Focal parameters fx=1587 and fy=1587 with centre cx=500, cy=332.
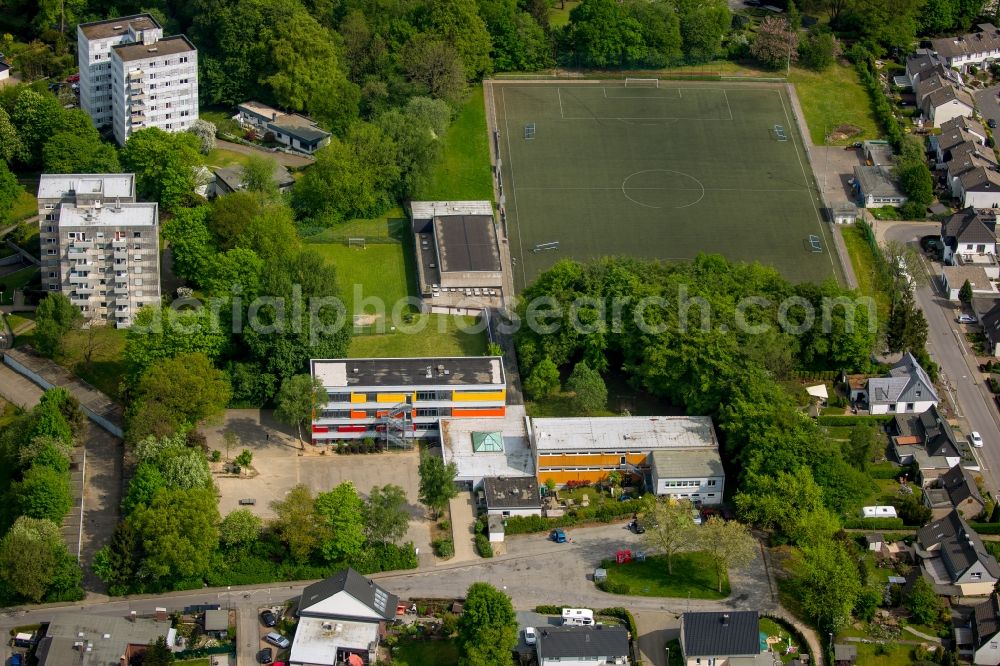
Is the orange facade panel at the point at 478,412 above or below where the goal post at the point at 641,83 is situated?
below

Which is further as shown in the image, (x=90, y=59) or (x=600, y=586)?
(x=90, y=59)

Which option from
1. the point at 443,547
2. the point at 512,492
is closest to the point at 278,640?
the point at 443,547

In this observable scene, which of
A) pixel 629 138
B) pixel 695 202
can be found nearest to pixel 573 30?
pixel 629 138

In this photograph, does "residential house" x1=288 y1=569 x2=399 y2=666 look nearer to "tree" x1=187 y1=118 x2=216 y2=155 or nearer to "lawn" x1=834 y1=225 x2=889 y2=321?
"lawn" x1=834 y1=225 x2=889 y2=321

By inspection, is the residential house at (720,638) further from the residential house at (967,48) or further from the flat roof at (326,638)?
the residential house at (967,48)

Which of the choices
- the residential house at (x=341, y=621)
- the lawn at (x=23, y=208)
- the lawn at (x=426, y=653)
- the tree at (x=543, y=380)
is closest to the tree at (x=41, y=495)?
the residential house at (x=341, y=621)

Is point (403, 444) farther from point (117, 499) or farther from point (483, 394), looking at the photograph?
point (117, 499)
